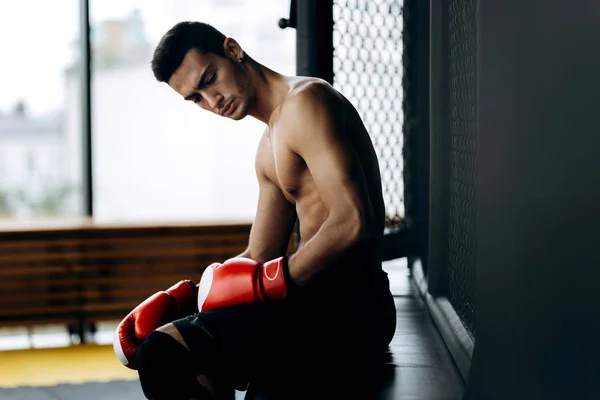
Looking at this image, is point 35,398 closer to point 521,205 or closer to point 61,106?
point 61,106

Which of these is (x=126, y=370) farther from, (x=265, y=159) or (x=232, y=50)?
(x=232, y=50)

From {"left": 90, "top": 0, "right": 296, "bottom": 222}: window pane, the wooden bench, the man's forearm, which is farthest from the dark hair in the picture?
{"left": 90, "top": 0, "right": 296, "bottom": 222}: window pane

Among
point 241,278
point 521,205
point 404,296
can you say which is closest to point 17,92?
point 404,296

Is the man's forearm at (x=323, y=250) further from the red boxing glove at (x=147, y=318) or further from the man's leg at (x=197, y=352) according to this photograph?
the red boxing glove at (x=147, y=318)

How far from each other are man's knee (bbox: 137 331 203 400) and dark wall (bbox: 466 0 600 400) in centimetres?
58

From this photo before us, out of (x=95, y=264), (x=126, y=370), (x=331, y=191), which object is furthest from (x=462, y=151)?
(x=95, y=264)

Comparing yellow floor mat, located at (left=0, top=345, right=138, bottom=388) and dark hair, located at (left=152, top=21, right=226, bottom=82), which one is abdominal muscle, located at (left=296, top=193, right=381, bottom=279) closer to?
dark hair, located at (left=152, top=21, right=226, bottom=82)

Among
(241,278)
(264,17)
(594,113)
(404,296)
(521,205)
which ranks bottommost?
(404,296)

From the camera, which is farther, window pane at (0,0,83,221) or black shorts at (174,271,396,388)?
window pane at (0,0,83,221)

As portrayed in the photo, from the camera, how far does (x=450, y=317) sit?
1883mm

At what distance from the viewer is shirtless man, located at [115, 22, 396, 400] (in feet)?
4.47

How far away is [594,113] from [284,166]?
0.75m

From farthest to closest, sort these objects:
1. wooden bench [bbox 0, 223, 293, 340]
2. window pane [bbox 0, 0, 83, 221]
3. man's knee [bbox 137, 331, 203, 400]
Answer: window pane [bbox 0, 0, 83, 221] < wooden bench [bbox 0, 223, 293, 340] < man's knee [bbox 137, 331, 203, 400]

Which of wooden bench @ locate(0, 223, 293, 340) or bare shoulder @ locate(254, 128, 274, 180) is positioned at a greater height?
bare shoulder @ locate(254, 128, 274, 180)
